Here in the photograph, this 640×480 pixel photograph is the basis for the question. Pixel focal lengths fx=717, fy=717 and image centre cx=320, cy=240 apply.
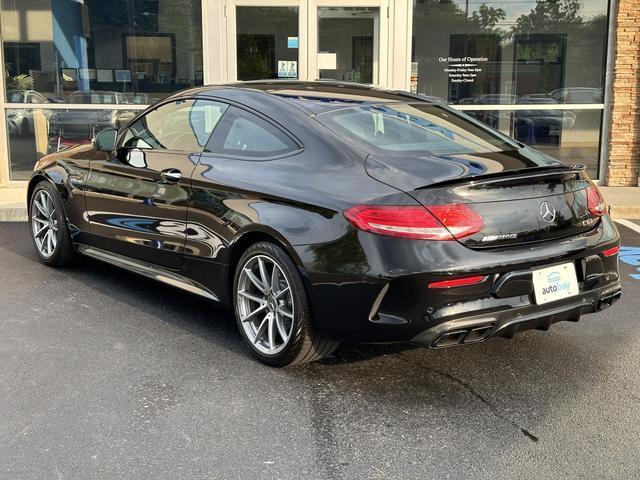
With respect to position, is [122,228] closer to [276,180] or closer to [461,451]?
[276,180]

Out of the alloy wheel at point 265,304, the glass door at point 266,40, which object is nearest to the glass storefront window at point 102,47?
the glass door at point 266,40

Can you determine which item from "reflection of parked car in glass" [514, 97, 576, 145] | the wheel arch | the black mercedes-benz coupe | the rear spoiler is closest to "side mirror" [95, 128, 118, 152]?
the black mercedes-benz coupe

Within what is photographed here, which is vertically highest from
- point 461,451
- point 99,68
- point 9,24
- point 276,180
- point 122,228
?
point 9,24

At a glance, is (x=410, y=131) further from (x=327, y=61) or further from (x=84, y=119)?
(x=84, y=119)

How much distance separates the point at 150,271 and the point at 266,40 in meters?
6.57

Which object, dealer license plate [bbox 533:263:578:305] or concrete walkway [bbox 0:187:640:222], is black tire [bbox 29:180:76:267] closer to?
concrete walkway [bbox 0:187:640:222]

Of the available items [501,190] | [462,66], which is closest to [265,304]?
[501,190]

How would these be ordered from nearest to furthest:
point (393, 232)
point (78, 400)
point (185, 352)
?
1. point (393, 232)
2. point (78, 400)
3. point (185, 352)

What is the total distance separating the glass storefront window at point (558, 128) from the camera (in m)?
10.8

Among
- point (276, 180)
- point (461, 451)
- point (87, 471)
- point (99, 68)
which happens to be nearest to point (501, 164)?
point (276, 180)

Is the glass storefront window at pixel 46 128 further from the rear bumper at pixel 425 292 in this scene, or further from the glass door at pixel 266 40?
the rear bumper at pixel 425 292

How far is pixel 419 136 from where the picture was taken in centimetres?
410

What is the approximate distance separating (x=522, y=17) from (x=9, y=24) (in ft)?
24.9

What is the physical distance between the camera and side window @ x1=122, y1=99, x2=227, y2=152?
15.1 ft
